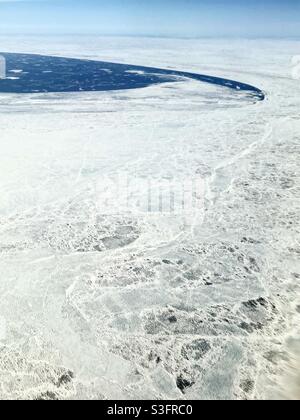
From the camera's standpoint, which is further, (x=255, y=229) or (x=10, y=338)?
(x=255, y=229)

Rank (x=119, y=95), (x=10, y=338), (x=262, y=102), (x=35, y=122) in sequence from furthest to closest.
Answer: (x=119, y=95) < (x=262, y=102) < (x=35, y=122) < (x=10, y=338)

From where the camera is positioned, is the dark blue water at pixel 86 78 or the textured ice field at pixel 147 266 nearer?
the textured ice field at pixel 147 266

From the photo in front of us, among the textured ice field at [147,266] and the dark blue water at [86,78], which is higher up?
the dark blue water at [86,78]

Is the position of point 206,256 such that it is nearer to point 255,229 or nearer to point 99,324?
point 255,229

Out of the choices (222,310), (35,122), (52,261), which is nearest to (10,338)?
(52,261)

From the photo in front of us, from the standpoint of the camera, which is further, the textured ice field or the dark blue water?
the dark blue water
